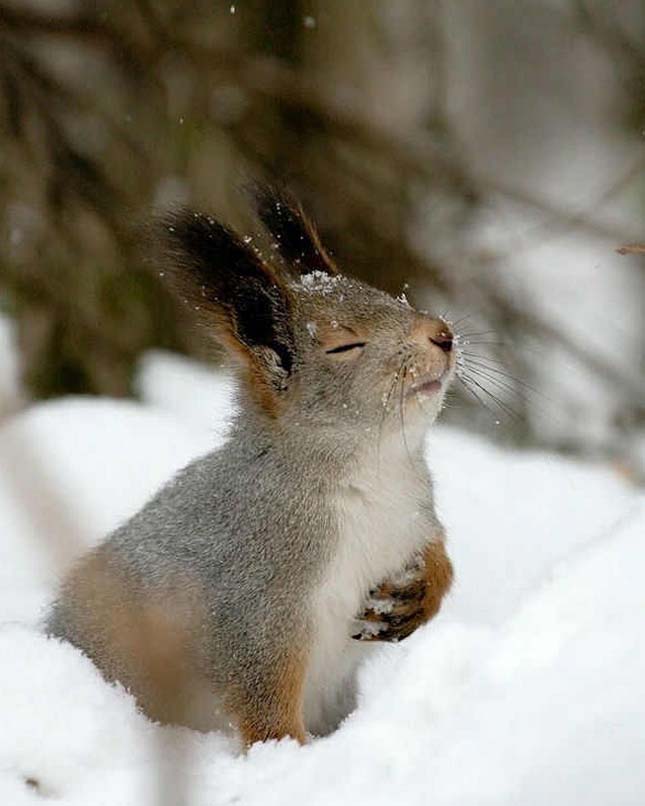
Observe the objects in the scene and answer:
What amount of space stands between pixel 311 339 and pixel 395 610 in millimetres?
558

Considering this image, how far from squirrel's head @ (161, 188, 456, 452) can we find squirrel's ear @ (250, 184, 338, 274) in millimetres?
193

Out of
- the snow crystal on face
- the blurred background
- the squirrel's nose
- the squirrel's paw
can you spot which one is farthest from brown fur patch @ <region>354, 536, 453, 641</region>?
the blurred background

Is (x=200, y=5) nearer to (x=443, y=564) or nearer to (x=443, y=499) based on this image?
(x=443, y=499)

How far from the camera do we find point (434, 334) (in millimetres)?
2953

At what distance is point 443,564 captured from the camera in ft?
10.4

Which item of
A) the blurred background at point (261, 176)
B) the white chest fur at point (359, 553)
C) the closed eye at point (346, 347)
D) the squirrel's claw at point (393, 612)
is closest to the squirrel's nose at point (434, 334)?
the closed eye at point (346, 347)

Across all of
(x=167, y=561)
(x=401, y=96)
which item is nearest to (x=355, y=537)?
(x=167, y=561)

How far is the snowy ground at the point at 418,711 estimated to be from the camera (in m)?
1.70

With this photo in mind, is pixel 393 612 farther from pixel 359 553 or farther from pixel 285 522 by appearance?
pixel 285 522

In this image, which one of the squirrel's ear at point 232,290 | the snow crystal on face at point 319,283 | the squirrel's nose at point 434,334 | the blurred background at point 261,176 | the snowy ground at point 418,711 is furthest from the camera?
the blurred background at point 261,176

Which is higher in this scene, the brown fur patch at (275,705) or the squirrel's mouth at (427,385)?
the squirrel's mouth at (427,385)

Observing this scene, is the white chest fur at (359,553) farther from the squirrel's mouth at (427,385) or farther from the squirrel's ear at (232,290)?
the squirrel's ear at (232,290)

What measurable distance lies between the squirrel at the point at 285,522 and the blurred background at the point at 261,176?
104 inches

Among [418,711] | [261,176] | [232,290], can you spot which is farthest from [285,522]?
[261,176]
